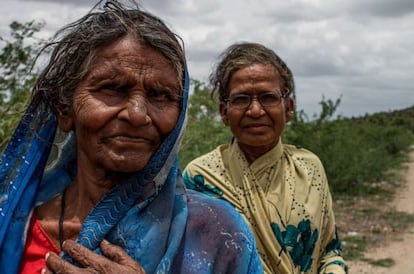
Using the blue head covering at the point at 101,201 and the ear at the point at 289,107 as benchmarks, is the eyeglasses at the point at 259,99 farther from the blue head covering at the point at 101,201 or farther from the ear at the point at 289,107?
the blue head covering at the point at 101,201

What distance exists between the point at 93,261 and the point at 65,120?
0.42 m

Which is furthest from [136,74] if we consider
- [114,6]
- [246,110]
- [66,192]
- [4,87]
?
[4,87]

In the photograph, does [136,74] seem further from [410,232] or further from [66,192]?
[410,232]

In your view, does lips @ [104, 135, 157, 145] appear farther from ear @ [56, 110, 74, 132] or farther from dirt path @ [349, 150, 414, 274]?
dirt path @ [349, 150, 414, 274]

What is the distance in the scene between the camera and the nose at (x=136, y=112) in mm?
1463

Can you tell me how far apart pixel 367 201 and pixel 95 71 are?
1142 centimetres

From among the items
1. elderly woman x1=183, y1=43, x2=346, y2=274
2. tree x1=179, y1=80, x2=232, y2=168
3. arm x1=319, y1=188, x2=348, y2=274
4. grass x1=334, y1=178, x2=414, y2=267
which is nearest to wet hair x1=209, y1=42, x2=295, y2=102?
elderly woman x1=183, y1=43, x2=346, y2=274

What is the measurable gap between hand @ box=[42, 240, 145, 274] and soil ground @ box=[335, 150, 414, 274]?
626cm

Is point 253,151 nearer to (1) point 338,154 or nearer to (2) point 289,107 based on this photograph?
(2) point 289,107

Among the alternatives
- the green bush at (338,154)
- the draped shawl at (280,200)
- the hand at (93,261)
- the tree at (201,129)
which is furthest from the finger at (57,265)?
the green bush at (338,154)

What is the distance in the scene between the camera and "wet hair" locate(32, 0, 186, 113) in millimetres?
1509

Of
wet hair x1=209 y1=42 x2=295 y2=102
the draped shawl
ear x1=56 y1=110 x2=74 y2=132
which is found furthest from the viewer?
wet hair x1=209 y1=42 x2=295 y2=102

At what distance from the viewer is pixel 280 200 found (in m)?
2.82

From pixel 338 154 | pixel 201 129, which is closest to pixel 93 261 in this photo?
pixel 201 129
